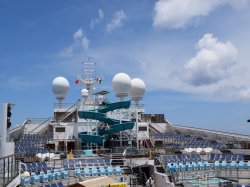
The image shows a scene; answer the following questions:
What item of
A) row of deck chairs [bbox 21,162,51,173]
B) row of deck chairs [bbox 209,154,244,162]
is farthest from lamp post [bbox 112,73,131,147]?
row of deck chairs [bbox 21,162,51,173]

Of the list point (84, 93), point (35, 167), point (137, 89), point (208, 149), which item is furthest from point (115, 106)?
point (35, 167)

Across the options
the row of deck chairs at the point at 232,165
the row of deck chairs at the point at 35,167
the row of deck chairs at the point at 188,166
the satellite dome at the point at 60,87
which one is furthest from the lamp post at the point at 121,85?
the row of deck chairs at the point at 35,167

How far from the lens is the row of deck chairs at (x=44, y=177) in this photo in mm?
18053

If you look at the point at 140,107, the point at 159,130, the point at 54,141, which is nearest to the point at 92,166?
the point at 54,141

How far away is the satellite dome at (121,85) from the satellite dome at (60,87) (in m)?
9.94

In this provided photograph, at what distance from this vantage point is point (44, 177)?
1931 centimetres

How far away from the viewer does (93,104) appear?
38656mm

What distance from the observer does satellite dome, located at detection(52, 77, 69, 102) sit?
45750 mm

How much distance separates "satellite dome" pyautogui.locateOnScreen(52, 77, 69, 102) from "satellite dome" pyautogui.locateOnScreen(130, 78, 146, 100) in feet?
27.1

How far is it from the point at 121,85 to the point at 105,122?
178 inches

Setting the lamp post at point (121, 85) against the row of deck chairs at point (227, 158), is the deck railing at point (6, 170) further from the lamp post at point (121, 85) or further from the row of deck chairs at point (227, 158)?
the lamp post at point (121, 85)

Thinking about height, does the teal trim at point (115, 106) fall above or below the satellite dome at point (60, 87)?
below

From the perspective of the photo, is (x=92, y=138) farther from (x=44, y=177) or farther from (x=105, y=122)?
(x=44, y=177)

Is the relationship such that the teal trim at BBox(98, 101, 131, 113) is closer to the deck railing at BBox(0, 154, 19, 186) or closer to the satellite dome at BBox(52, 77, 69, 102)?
the satellite dome at BBox(52, 77, 69, 102)
